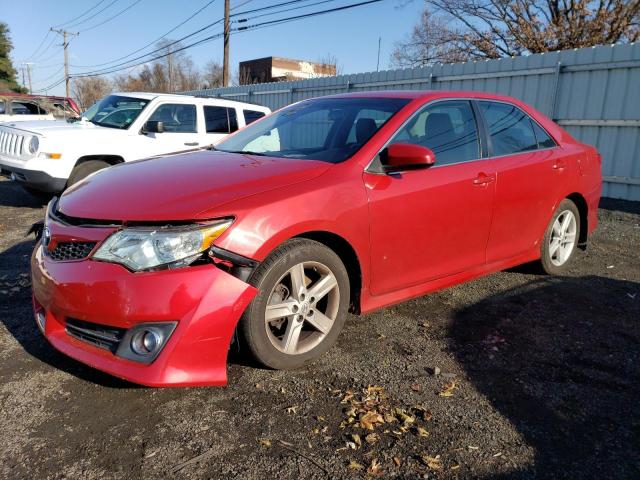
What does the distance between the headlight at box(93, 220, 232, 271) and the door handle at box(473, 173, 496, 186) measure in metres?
Result: 2.10

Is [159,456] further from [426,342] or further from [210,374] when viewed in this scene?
[426,342]

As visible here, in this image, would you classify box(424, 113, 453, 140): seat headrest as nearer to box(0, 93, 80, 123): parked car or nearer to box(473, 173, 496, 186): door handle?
box(473, 173, 496, 186): door handle

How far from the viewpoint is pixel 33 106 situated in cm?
1437

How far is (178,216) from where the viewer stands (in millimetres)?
2453

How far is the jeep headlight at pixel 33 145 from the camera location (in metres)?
6.87

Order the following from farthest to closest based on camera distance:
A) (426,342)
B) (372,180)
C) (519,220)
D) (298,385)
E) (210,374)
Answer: (519,220)
(426,342)
(372,180)
(298,385)
(210,374)

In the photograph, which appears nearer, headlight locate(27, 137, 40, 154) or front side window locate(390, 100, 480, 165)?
front side window locate(390, 100, 480, 165)

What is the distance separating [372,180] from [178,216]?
1244 mm

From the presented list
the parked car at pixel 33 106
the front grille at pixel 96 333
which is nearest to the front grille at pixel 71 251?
the front grille at pixel 96 333

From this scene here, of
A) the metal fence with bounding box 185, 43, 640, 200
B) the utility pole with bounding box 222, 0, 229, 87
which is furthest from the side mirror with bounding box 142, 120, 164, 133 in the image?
the utility pole with bounding box 222, 0, 229, 87

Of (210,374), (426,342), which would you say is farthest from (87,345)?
(426,342)

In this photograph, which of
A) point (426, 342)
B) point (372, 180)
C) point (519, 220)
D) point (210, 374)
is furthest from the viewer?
point (519, 220)

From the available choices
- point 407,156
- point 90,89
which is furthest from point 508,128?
point 90,89

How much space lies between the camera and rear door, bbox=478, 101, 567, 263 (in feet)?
13.0
